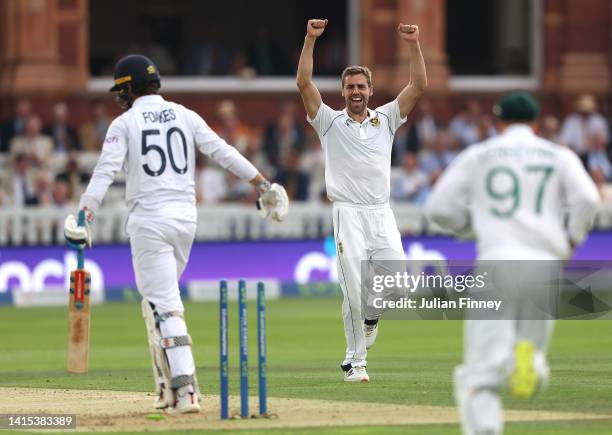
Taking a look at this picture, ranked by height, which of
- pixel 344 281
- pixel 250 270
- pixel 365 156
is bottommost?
pixel 250 270

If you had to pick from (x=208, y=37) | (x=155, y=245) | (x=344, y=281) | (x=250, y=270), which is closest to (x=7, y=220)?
(x=250, y=270)

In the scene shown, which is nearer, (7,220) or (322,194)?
(7,220)

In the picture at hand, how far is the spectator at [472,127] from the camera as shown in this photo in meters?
27.4

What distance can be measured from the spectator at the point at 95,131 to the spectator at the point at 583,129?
24.1ft

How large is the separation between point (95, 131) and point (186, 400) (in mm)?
16594

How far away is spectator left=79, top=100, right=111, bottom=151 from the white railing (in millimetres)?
2177

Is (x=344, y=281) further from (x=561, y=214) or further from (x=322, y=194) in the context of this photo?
(x=322, y=194)

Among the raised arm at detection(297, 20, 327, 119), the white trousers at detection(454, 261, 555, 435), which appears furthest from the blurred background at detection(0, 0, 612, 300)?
the white trousers at detection(454, 261, 555, 435)

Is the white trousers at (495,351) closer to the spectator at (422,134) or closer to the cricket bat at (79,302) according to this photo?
the cricket bat at (79,302)

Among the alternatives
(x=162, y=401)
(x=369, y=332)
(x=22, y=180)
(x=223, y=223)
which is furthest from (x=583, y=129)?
(x=162, y=401)

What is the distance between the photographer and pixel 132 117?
1115cm

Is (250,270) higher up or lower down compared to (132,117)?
lower down

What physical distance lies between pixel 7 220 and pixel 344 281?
37.8 ft

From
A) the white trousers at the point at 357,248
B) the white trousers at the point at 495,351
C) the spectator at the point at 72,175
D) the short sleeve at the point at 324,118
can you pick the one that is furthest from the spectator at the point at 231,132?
the white trousers at the point at 495,351
